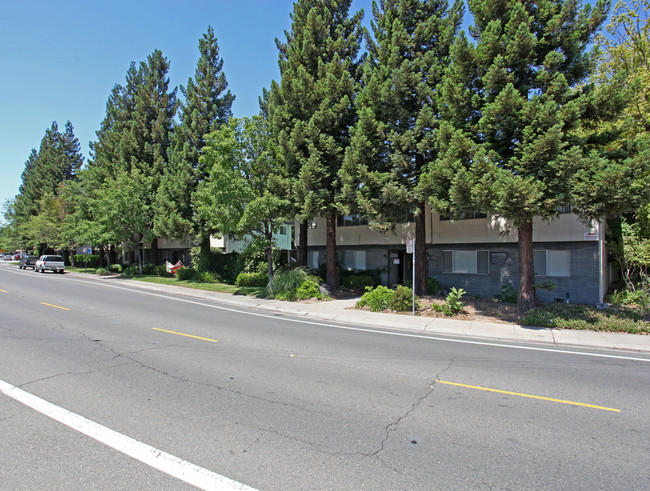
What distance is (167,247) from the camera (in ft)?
132

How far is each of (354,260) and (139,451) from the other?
67.1ft

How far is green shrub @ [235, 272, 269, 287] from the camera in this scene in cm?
2336

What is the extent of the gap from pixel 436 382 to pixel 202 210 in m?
14.8

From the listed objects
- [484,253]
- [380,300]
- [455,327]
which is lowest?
[455,327]

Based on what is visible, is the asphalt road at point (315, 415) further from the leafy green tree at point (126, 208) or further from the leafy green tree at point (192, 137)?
the leafy green tree at point (126, 208)

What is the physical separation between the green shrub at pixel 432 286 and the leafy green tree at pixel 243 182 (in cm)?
787

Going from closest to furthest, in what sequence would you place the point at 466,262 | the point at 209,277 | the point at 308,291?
the point at 308,291 → the point at 466,262 → the point at 209,277

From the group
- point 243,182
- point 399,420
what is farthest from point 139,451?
point 243,182

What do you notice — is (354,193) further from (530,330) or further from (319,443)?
(319,443)

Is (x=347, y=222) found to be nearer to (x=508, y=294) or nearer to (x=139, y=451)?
(x=508, y=294)

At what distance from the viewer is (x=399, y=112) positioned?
634 inches

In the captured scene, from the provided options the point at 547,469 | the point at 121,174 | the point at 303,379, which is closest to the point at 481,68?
the point at 303,379

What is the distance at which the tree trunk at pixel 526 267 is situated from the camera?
42.2ft

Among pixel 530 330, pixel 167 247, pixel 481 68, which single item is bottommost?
pixel 530 330
